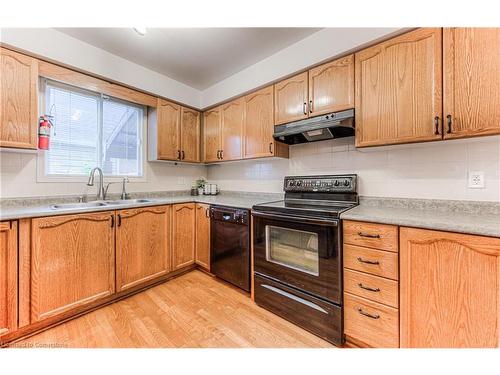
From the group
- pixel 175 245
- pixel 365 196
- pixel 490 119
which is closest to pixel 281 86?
pixel 365 196

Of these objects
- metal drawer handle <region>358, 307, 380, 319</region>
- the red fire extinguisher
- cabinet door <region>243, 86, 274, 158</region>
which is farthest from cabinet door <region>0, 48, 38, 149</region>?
metal drawer handle <region>358, 307, 380, 319</region>

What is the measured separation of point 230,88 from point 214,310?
2439mm

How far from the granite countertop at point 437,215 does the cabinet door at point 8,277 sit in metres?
2.23

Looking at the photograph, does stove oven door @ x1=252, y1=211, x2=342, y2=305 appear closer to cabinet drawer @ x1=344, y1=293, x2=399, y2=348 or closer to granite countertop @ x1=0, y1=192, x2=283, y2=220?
cabinet drawer @ x1=344, y1=293, x2=399, y2=348

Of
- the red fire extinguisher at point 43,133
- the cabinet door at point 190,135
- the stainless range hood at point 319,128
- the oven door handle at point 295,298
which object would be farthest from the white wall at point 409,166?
the red fire extinguisher at point 43,133

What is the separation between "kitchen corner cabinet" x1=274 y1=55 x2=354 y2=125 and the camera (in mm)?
1700

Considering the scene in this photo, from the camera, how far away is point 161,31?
1.81 m

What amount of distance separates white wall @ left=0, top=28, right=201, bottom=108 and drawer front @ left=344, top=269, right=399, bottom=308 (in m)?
2.74

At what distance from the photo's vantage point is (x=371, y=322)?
129 centimetres

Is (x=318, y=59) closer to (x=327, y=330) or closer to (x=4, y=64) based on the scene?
(x=327, y=330)

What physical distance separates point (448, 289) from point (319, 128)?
1.30 metres

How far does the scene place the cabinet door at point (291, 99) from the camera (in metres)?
1.96

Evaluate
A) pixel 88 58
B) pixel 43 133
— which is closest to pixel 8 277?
pixel 43 133

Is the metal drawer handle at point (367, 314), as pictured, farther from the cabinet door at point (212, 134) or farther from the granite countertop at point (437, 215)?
the cabinet door at point (212, 134)
